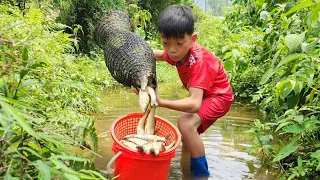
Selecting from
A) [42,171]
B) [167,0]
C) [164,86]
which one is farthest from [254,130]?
[167,0]

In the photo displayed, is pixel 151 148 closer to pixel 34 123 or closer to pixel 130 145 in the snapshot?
pixel 130 145

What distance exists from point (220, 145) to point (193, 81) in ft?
3.08

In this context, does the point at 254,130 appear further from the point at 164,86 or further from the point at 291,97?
the point at 164,86

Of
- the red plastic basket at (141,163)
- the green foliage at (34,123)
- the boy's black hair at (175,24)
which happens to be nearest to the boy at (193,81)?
the boy's black hair at (175,24)

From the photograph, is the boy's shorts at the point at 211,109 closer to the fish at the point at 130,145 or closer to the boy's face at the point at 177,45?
the boy's face at the point at 177,45

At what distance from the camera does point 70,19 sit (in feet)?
28.2

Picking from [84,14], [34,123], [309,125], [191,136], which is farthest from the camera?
[84,14]

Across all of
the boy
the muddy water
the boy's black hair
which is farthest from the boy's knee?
the boy's black hair

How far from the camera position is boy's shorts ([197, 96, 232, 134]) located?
294 centimetres

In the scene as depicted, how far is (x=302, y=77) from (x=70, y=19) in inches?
274

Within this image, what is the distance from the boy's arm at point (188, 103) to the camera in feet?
8.34

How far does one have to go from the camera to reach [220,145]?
351 cm

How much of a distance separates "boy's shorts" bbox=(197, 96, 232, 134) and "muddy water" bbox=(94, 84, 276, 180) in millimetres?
336

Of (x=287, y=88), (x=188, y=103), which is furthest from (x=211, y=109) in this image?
(x=287, y=88)
